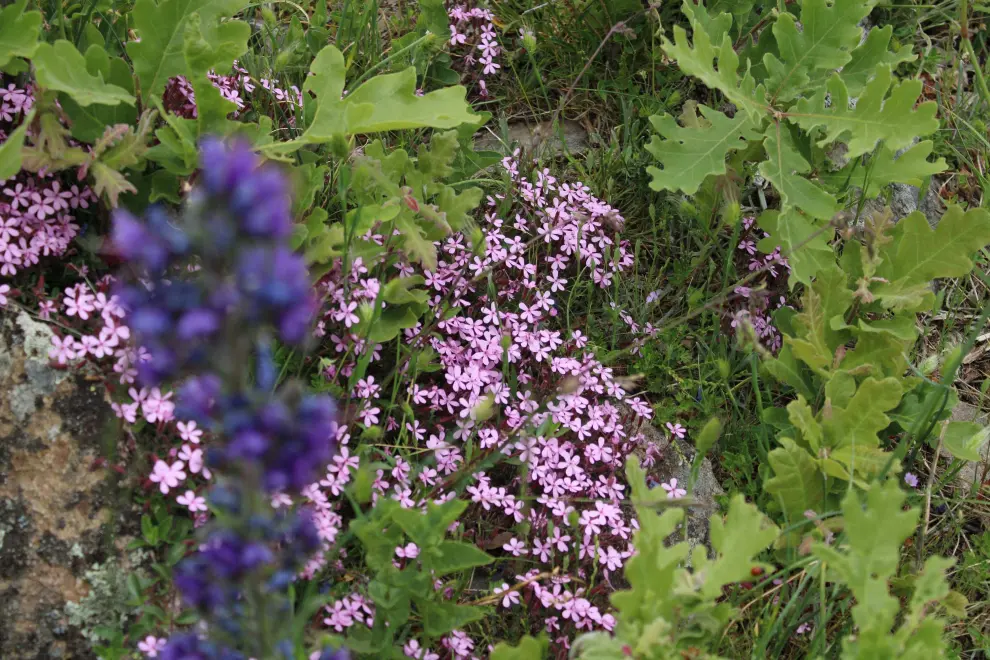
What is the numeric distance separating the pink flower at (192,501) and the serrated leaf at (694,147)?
6.65 feet

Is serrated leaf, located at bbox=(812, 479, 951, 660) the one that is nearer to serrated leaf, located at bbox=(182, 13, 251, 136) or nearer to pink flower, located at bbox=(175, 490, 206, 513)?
pink flower, located at bbox=(175, 490, 206, 513)

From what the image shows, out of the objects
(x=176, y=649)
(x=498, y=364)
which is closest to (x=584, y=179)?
(x=498, y=364)

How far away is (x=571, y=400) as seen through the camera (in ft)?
11.3

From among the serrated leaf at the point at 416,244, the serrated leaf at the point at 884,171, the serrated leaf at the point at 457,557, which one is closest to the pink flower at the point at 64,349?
the serrated leaf at the point at 416,244

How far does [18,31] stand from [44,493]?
1.46 m

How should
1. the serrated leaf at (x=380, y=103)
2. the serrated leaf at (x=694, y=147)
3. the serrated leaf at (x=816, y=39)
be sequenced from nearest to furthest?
the serrated leaf at (x=380, y=103)
the serrated leaf at (x=694, y=147)
the serrated leaf at (x=816, y=39)

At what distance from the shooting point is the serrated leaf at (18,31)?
2.89m

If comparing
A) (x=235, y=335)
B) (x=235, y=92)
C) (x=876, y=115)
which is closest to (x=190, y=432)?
(x=235, y=335)

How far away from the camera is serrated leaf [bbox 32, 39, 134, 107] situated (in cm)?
275

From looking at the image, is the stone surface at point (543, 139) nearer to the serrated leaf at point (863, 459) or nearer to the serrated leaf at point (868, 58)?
the serrated leaf at point (868, 58)

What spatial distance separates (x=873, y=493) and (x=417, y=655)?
141cm

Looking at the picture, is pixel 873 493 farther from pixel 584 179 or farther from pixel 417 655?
pixel 584 179

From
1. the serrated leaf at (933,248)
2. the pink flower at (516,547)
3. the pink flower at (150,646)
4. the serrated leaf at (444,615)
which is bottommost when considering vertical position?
the serrated leaf at (444,615)

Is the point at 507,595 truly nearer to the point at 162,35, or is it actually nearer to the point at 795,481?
the point at 795,481
